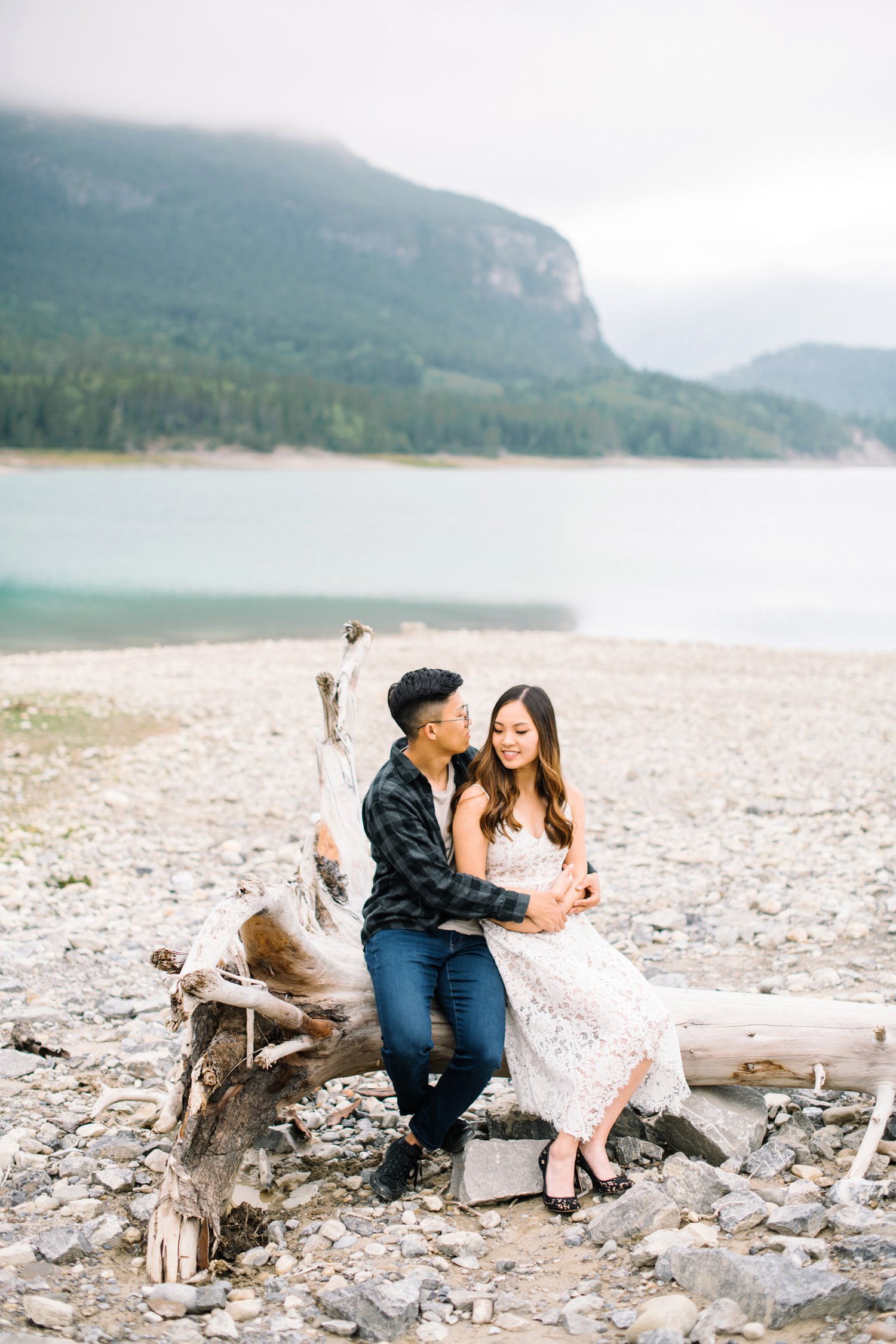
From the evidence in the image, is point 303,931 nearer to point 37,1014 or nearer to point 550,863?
point 550,863

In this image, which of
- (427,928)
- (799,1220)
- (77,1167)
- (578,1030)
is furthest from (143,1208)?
(799,1220)

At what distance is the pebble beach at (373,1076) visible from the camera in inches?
151

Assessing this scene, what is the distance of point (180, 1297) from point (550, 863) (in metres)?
2.40

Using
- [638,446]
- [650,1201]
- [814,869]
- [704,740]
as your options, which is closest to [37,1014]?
[650,1201]

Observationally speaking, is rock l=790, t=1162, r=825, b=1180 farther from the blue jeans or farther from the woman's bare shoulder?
the woman's bare shoulder

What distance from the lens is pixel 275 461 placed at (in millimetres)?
136625

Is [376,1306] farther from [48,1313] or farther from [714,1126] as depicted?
[714,1126]

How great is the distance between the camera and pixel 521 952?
4.88 meters

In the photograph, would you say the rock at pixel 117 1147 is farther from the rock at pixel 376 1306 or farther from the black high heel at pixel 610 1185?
the black high heel at pixel 610 1185

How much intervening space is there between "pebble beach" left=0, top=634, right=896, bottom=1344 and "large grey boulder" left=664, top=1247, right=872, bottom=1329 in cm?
2

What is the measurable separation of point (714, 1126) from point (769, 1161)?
10.9 inches

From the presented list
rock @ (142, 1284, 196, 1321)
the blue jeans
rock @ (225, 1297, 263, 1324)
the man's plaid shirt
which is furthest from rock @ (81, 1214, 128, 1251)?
the man's plaid shirt

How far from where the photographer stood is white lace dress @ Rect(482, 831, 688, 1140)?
464cm

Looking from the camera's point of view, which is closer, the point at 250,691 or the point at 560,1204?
the point at 560,1204
